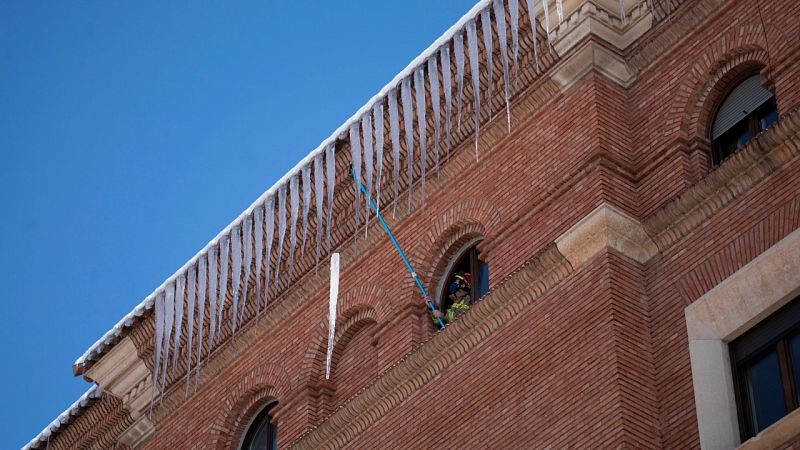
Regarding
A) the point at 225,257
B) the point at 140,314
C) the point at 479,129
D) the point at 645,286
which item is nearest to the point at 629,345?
the point at 645,286

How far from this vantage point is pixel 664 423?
1573cm

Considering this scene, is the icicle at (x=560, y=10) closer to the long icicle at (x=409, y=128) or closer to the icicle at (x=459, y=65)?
the icicle at (x=459, y=65)

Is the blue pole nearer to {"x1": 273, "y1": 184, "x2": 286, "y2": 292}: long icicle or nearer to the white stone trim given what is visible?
{"x1": 273, "y1": 184, "x2": 286, "y2": 292}: long icicle

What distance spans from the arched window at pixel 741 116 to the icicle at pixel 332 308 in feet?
15.8

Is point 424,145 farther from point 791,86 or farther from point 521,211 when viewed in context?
point 791,86

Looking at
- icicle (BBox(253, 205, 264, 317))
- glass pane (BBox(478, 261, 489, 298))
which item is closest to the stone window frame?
glass pane (BBox(478, 261, 489, 298))

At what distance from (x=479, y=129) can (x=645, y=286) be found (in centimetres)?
327

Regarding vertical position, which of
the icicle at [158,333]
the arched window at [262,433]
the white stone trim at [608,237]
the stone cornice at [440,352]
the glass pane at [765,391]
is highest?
the icicle at [158,333]

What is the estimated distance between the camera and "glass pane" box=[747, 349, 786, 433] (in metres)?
15.1

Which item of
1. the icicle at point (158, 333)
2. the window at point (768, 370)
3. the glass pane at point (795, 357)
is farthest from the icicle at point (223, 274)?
the glass pane at point (795, 357)

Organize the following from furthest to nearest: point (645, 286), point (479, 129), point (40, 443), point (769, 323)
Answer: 1. point (40, 443)
2. point (479, 129)
3. point (645, 286)
4. point (769, 323)

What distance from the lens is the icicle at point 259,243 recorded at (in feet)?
70.6

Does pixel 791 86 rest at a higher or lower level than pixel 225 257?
lower

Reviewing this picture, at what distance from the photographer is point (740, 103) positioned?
17438mm
